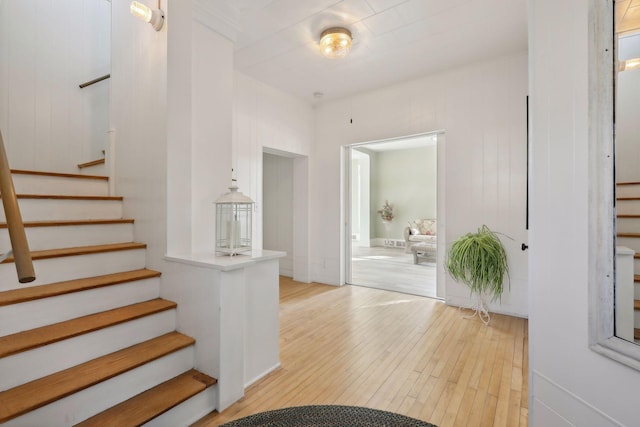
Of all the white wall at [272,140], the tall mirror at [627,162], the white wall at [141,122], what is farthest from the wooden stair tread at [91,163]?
the tall mirror at [627,162]

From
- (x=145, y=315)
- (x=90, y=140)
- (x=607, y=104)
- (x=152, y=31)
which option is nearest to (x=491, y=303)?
(x=607, y=104)

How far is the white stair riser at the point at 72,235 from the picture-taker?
1821 millimetres

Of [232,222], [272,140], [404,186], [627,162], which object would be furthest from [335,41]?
[404,186]

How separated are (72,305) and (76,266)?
0.30 m

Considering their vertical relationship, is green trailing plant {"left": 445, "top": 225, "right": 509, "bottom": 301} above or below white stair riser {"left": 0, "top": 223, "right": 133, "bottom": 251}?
below

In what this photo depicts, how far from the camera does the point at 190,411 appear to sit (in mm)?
1561

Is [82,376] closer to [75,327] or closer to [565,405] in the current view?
[75,327]

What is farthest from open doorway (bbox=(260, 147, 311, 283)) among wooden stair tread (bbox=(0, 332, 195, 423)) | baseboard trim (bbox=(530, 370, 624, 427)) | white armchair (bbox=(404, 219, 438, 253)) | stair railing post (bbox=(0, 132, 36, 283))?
baseboard trim (bbox=(530, 370, 624, 427))

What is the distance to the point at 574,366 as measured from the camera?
1027 mm

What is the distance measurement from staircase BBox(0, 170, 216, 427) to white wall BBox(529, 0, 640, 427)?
1721mm

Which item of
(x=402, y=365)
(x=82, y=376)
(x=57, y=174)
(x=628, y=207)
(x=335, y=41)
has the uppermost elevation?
(x=335, y=41)

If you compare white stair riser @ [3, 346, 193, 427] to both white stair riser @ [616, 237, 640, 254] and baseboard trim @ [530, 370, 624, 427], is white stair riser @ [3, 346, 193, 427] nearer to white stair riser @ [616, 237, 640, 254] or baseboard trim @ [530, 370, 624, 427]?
baseboard trim @ [530, 370, 624, 427]

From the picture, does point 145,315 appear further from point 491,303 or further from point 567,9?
point 491,303

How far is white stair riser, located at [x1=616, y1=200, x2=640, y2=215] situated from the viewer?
2.90ft
